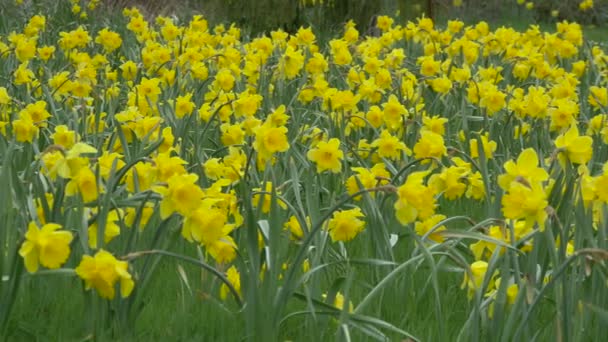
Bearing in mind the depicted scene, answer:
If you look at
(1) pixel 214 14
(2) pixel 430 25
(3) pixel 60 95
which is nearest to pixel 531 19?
(1) pixel 214 14

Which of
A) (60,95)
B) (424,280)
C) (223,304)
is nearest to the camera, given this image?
(223,304)

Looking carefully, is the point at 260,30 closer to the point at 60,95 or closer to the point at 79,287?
the point at 60,95

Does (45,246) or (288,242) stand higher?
(45,246)

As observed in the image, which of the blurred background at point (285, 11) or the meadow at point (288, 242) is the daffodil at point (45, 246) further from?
the blurred background at point (285, 11)

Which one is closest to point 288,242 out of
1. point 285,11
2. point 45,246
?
point 45,246

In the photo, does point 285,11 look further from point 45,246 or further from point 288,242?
point 45,246

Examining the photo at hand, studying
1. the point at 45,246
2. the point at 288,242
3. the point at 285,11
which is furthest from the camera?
the point at 285,11

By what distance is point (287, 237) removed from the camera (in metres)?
2.43

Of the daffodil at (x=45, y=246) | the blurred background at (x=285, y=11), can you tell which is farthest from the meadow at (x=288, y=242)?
the blurred background at (x=285, y=11)

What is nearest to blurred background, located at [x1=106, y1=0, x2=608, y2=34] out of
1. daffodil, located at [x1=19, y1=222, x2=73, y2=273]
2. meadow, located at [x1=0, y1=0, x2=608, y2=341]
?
meadow, located at [x1=0, y1=0, x2=608, y2=341]

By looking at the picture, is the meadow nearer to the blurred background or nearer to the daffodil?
the daffodil

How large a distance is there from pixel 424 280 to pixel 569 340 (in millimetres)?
760

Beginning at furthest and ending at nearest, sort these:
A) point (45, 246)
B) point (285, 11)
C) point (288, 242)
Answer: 1. point (285, 11)
2. point (288, 242)
3. point (45, 246)

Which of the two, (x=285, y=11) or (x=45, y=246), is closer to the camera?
(x=45, y=246)
